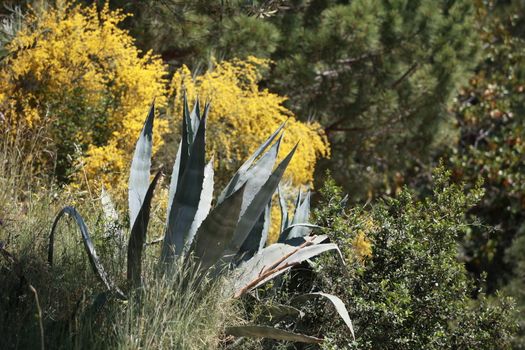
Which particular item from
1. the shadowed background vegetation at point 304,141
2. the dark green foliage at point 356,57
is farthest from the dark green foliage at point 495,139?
the dark green foliage at point 356,57

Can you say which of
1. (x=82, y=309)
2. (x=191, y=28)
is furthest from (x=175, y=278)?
(x=191, y=28)

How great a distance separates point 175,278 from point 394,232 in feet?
4.68

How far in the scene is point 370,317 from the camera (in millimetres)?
5059

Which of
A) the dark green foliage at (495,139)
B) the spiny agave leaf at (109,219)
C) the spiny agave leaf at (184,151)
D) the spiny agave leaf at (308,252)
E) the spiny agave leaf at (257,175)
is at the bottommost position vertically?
the dark green foliage at (495,139)

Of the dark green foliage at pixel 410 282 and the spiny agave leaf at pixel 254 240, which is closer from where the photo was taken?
the dark green foliage at pixel 410 282

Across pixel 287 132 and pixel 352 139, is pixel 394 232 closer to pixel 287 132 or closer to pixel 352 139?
pixel 287 132

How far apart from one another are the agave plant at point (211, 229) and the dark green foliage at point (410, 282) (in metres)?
0.28

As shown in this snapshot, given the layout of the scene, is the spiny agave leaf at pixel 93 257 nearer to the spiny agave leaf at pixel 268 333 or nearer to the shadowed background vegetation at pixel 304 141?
the shadowed background vegetation at pixel 304 141

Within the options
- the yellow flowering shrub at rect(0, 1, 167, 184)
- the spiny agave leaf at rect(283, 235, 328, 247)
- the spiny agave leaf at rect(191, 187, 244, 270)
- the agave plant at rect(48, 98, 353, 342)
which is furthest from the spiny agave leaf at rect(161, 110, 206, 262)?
the yellow flowering shrub at rect(0, 1, 167, 184)

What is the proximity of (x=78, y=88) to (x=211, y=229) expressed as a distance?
3.30m

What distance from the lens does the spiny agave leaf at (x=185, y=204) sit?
4.87 m

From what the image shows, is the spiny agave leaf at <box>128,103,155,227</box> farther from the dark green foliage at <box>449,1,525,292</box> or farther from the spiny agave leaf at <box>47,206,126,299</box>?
the dark green foliage at <box>449,1,525,292</box>

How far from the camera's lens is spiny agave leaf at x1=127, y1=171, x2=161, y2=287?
4.49 meters

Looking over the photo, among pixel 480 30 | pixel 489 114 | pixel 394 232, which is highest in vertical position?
pixel 394 232
